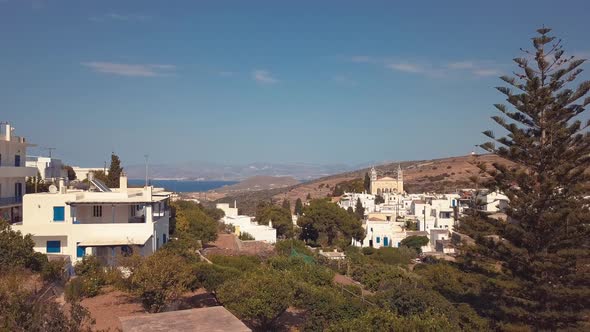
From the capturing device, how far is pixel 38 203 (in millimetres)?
19094

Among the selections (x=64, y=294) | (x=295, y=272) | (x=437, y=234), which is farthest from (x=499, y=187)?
(x=437, y=234)

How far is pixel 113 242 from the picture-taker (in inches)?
712

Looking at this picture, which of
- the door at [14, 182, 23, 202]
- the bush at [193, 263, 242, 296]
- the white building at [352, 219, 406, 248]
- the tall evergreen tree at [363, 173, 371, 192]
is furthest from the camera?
the tall evergreen tree at [363, 173, 371, 192]

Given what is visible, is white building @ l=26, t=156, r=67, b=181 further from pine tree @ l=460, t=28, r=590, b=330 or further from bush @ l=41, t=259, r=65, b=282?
pine tree @ l=460, t=28, r=590, b=330

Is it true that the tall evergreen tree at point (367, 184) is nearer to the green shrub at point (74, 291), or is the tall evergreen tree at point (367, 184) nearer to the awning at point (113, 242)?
the awning at point (113, 242)

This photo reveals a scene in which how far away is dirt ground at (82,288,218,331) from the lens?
12.6 meters

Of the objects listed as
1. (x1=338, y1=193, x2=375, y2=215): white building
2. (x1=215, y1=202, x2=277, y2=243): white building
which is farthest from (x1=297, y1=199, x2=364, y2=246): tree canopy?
(x1=338, y1=193, x2=375, y2=215): white building

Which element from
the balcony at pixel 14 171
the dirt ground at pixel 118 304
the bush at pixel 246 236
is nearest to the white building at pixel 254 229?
the bush at pixel 246 236

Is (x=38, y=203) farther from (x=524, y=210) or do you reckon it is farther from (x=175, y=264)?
(x=524, y=210)

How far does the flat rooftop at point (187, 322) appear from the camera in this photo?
318 inches

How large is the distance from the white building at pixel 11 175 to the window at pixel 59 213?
370 centimetres

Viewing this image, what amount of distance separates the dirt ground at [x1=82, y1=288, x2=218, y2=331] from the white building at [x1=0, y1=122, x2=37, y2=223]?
8965mm

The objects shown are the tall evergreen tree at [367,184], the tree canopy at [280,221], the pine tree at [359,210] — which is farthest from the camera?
the tall evergreen tree at [367,184]

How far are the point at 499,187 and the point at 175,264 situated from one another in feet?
31.2
